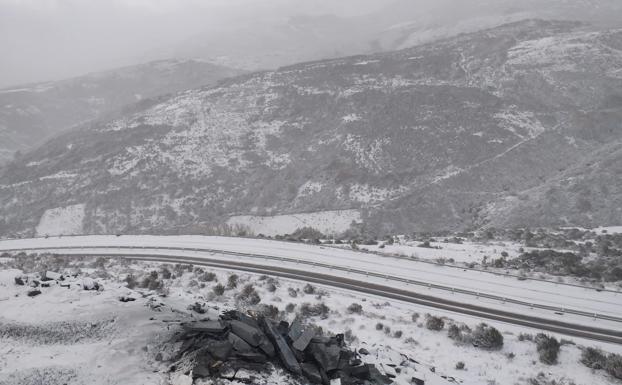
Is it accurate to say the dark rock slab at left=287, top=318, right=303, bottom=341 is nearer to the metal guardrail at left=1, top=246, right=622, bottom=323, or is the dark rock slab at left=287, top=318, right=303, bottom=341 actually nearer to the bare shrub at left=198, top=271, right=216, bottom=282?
the metal guardrail at left=1, top=246, right=622, bottom=323

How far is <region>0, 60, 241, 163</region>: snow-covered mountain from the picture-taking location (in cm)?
12440

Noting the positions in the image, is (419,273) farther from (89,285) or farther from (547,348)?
(89,285)

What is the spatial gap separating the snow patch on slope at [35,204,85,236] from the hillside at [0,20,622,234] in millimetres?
254

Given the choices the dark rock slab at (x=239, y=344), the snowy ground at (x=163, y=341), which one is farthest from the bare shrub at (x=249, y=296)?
the dark rock slab at (x=239, y=344)

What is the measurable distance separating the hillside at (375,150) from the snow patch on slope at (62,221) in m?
0.25

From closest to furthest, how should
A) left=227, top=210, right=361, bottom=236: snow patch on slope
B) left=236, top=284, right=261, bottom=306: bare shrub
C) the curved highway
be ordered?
the curved highway
left=236, top=284, right=261, bottom=306: bare shrub
left=227, top=210, right=361, bottom=236: snow patch on slope

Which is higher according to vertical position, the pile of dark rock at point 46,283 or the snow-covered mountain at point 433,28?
the snow-covered mountain at point 433,28

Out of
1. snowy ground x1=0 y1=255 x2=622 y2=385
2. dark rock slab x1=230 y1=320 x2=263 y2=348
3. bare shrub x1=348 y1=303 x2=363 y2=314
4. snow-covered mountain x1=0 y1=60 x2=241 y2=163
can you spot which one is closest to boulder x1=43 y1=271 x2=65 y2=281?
snowy ground x1=0 y1=255 x2=622 y2=385

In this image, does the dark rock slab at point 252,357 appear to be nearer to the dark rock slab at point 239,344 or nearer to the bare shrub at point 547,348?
the dark rock slab at point 239,344

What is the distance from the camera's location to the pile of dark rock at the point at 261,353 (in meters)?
10.4

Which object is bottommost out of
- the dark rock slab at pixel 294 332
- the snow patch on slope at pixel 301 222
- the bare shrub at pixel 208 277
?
the snow patch on slope at pixel 301 222

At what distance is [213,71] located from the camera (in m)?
146

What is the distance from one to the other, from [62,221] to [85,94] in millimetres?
106559

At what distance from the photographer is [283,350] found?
11289 millimetres
